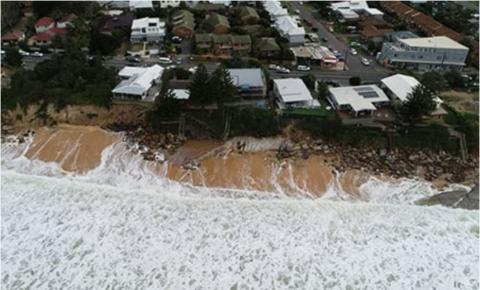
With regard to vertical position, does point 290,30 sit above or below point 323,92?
above

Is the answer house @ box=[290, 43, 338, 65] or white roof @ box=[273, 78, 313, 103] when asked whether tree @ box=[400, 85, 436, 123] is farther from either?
house @ box=[290, 43, 338, 65]

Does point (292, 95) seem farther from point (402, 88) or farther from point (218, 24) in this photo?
point (218, 24)

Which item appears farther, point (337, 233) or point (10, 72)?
point (10, 72)

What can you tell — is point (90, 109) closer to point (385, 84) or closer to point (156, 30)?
point (156, 30)

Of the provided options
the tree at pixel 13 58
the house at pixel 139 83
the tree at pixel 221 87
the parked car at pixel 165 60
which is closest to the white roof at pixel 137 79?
the house at pixel 139 83

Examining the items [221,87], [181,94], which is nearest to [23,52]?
[181,94]

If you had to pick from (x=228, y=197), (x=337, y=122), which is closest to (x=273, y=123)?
(x=337, y=122)

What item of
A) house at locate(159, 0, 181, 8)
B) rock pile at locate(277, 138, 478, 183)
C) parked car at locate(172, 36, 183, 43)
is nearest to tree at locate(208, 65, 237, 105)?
rock pile at locate(277, 138, 478, 183)

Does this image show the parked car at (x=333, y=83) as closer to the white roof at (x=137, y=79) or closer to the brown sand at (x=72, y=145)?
the white roof at (x=137, y=79)
